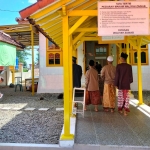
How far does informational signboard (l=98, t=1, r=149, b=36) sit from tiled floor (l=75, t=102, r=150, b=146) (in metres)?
1.93

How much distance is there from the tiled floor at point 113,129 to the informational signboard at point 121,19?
6.34 feet

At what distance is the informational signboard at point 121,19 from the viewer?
3.59m

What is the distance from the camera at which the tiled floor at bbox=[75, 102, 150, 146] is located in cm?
372

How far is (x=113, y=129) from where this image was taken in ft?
14.6

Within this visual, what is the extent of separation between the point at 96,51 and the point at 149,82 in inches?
138

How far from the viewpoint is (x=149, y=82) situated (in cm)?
1165

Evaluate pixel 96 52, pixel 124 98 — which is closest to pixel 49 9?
pixel 124 98

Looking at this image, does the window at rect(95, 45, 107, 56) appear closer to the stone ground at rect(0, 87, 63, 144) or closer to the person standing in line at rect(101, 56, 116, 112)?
the stone ground at rect(0, 87, 63, 144)

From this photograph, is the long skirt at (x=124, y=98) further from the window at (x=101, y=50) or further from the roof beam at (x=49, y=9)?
the window at (x=101, y=50)

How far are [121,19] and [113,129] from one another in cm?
232

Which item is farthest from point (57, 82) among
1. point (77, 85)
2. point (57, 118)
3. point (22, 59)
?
point (22, 59)

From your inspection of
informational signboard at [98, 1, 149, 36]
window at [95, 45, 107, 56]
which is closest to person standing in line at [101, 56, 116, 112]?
informational signboard at [98, 1, 149, 36]

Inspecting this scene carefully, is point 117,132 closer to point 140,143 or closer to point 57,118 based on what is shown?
point 140,143

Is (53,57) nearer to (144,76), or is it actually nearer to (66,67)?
(144,76)
